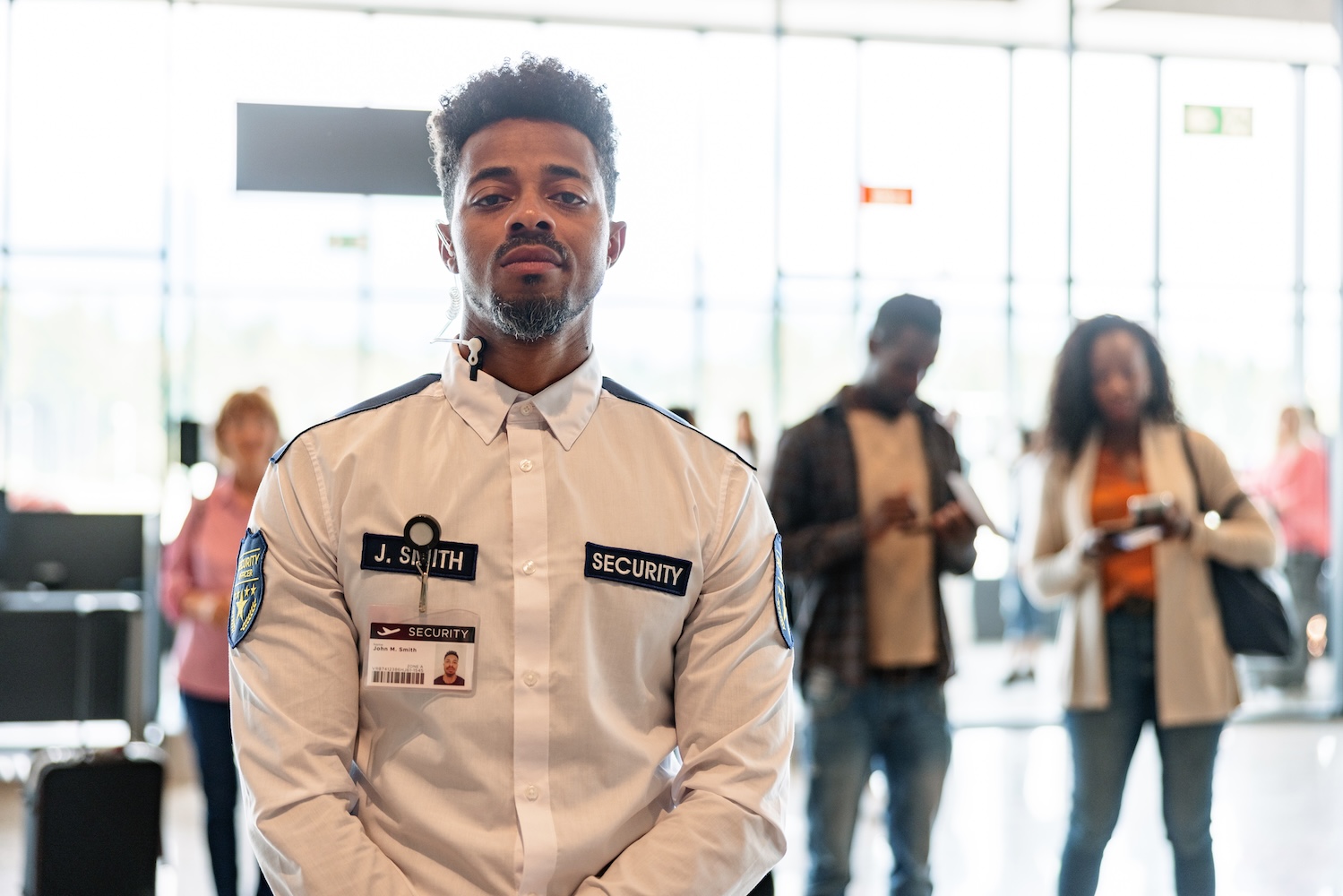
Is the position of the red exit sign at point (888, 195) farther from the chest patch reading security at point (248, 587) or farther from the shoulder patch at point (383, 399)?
the chest patch reading security at point (248, 587)

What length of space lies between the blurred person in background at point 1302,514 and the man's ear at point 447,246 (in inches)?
281

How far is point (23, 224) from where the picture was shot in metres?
7.18

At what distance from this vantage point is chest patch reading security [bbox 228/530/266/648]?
1431 mm

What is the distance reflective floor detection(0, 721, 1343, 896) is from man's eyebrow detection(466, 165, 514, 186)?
3.23 metres

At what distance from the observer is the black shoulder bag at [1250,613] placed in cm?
275

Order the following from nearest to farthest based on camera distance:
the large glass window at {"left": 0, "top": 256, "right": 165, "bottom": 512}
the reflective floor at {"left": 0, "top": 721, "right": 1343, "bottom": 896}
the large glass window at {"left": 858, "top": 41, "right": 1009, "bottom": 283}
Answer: the reflective floor at {"left": 0, "top": 721, "right": 1343, "bottom": 896}
the large glass window at {"left": 0, "top": 256, "right": 165, "bottom": 512}
the large glass window at {"left": 858, "top": 41, "right": 1009, "bottom": 283}

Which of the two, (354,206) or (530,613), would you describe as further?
(354,206)

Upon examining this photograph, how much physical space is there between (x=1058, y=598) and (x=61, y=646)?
441cm

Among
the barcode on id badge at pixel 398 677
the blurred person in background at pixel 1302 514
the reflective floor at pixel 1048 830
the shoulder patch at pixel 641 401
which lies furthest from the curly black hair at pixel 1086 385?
the blurred person in background at pixel 1302 514

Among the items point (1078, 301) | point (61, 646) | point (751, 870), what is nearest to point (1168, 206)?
point (1078, 301)

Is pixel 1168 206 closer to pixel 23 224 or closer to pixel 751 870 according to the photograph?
pixel 23 224

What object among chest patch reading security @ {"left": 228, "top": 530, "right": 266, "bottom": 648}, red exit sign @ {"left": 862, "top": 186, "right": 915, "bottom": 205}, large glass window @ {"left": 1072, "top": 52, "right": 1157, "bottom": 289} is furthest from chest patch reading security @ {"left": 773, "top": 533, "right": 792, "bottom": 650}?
large glass window @ {"left": 1072, "top": 52, "right": 1157, "bottom": 289}

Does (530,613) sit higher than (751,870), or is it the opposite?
(530,613)

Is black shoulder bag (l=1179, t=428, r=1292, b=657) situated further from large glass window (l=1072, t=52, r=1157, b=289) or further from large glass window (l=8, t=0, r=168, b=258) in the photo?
large glass window (l=8, t=0, r=168, b=258)
